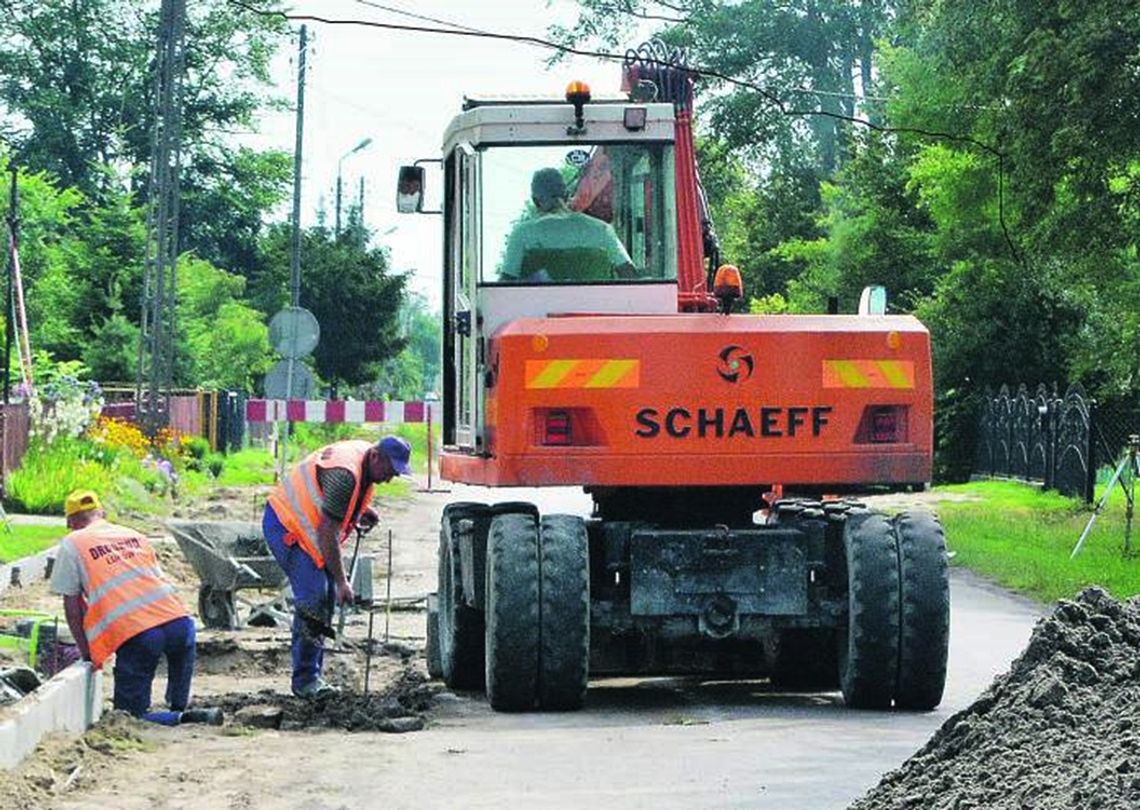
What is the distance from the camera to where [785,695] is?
45.4 feet

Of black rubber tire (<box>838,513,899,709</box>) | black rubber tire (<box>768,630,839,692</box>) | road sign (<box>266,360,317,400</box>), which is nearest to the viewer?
black rubber tire (<box>838,513,899,709</box>)

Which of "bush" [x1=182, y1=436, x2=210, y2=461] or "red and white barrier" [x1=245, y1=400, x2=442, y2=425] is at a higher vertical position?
"red and white barrier" [x1=245, y1=400, x2=442, y2=425]

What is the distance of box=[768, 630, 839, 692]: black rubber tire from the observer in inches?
548

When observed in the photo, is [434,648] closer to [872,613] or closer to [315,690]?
[315,690]

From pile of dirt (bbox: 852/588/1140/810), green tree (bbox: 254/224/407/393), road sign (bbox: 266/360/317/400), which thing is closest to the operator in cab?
pile of dirt (bbox: 852/588/1140/810)

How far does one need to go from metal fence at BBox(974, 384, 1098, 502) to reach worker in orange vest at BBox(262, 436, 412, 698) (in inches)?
826

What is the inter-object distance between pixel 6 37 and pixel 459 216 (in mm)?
69681

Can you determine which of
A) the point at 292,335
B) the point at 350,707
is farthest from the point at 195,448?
the point at 350,707

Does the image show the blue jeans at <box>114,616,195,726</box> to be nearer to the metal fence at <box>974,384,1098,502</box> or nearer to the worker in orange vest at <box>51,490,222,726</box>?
the worker in orange vest at <box>51,490,222,726</box>

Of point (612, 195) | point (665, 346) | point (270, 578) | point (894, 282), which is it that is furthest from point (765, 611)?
point (894, 282)

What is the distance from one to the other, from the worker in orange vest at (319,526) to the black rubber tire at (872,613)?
2.59 meters

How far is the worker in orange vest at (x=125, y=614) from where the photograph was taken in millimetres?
12313

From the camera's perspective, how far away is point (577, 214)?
1388 centimetres

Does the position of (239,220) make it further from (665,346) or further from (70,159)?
(665,346)
